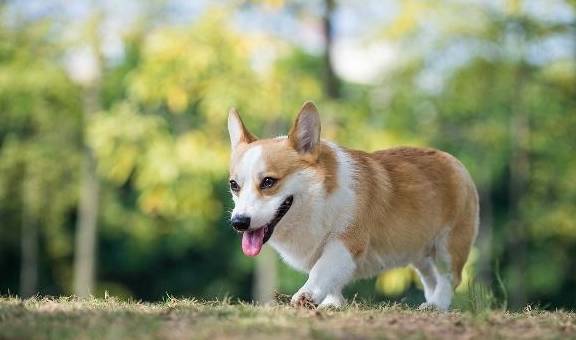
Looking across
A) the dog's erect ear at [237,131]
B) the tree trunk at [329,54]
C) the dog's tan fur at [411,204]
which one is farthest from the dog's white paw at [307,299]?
the tree trunk at [329,54]

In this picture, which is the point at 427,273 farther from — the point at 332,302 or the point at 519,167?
the point at 519,167

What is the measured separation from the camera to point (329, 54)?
1451 centimetres

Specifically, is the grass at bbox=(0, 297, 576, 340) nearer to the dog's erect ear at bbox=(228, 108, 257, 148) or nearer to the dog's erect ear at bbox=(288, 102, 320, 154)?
the dog's erect ear at bbox=(288, 102, 320, 154)

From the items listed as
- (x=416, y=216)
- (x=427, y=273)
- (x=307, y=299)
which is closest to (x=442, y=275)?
(x=427, y=273)

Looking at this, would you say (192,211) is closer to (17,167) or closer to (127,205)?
(17,167)

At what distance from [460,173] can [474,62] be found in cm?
975

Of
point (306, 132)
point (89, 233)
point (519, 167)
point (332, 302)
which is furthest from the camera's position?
point (89, 233)

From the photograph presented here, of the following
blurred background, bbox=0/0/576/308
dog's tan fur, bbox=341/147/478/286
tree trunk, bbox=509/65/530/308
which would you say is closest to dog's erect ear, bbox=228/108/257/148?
dog's tan fur, bbox=341/147/478/286

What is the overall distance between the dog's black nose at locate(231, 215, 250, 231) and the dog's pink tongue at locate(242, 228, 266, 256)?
162 mm

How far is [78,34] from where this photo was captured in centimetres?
1675

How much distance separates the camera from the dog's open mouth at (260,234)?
6.08 meters

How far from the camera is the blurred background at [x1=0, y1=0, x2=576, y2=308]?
14.1 meters

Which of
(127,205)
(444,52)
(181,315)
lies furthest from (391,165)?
(127,205)

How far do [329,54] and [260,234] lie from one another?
869cm
